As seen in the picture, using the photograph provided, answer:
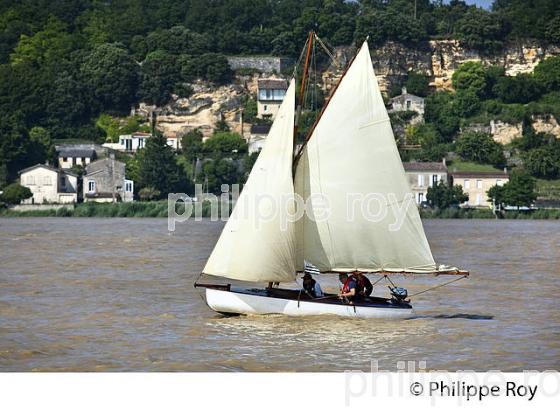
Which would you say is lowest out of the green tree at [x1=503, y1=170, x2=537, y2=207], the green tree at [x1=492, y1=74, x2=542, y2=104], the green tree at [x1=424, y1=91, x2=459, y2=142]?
the green tree at [x1=503, y1=170, x2=537, y2=207]

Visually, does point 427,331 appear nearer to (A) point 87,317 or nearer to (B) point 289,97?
(B) point 289,97

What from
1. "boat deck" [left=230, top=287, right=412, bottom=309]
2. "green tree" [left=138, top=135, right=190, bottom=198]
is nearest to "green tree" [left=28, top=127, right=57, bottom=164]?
"green tree" [left=138, top=135, right=190, bottom=198]

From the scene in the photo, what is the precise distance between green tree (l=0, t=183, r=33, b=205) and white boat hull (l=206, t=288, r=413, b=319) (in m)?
103

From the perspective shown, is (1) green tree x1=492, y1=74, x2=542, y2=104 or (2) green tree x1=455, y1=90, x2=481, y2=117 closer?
(2) green tree x1=455, y1=90, x2=481, y2=117

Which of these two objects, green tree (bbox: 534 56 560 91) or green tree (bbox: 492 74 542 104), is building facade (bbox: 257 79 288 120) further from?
green tree (bbox: 534 56 560 91)

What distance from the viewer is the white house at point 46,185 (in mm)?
140000

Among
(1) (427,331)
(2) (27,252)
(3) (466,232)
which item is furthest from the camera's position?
(3) (466,232)

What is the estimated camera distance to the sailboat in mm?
34688

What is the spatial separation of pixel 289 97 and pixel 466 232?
6352 cm

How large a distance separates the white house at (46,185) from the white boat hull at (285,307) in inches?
4166

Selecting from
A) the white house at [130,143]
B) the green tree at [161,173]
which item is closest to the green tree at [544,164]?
the green tree at [161,173]

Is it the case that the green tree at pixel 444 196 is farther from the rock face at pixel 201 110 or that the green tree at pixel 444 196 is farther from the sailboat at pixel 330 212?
the sailboat at pixel 330 212

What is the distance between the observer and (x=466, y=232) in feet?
316
